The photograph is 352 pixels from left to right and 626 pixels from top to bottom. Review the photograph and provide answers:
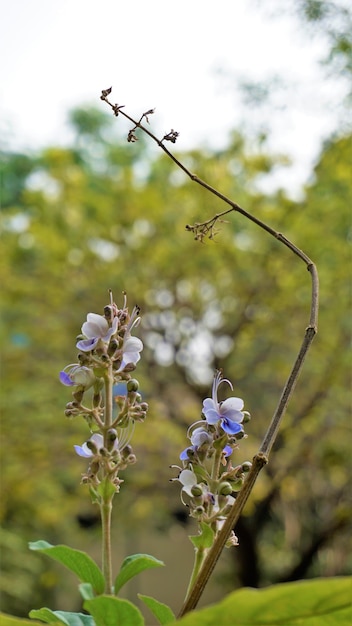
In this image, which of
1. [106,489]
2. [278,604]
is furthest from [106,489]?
[278,604]

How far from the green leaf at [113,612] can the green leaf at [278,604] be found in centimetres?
4

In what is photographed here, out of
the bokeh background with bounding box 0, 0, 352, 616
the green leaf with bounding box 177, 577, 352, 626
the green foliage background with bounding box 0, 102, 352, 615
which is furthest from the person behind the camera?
the green foliage background with bounding box 0, 102, 352, 615

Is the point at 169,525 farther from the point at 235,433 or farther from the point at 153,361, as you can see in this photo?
the point at 235,433

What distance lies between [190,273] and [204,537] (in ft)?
8.79

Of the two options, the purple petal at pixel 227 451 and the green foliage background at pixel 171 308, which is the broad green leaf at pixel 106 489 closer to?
the purple petal at pixel 227 451

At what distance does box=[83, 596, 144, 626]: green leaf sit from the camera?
9.6 inches

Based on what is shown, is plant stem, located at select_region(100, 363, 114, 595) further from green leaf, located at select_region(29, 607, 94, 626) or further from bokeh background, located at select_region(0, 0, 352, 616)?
bokeh background, located at select_region(0, 0, 352, 616)

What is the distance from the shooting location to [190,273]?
2.96 meters

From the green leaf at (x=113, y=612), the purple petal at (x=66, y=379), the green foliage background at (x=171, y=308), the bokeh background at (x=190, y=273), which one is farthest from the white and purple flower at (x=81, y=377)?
the green foliage background at (x=171, y=308)

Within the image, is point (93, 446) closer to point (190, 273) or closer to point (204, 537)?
point (204, 537)

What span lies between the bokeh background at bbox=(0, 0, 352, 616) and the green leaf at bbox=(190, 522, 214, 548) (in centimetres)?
185

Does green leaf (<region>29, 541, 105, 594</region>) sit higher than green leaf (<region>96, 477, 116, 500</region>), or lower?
lower

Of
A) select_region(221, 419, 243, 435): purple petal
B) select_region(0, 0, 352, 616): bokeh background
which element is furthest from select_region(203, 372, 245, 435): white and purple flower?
select_region(0, 0, 352, 616): bokeh background

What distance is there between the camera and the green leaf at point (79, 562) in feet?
0.92
